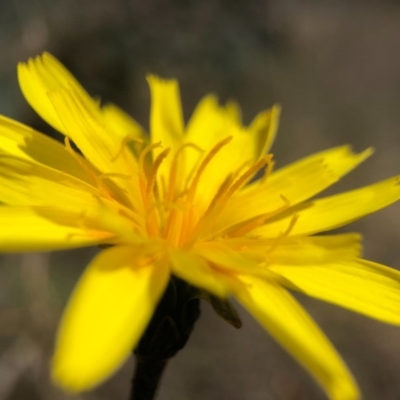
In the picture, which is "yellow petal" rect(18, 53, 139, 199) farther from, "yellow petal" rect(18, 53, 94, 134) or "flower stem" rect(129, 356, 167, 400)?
"flower stem" rect(129, 356, 167, 400)

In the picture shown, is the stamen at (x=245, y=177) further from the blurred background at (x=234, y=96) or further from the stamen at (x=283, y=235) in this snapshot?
the blurred background at (x=234, y=96)

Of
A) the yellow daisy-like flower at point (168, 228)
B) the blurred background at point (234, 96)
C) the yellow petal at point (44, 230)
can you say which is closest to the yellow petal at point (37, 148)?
the yellow daisy-like flower at point (168, 228)

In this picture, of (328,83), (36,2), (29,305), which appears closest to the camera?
→ (29,305)

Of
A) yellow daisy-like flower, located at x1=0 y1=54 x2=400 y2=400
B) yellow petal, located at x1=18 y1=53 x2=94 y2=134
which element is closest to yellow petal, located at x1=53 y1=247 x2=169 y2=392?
yellow daisy-like flower, located at x1=0 y1=54 x2=400 y2=400

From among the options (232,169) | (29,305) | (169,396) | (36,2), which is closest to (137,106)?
(36,2)

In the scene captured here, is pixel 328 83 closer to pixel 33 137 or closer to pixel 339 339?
pixel 339 339

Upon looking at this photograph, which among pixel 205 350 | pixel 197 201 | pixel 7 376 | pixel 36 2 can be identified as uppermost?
pixel 197 201
